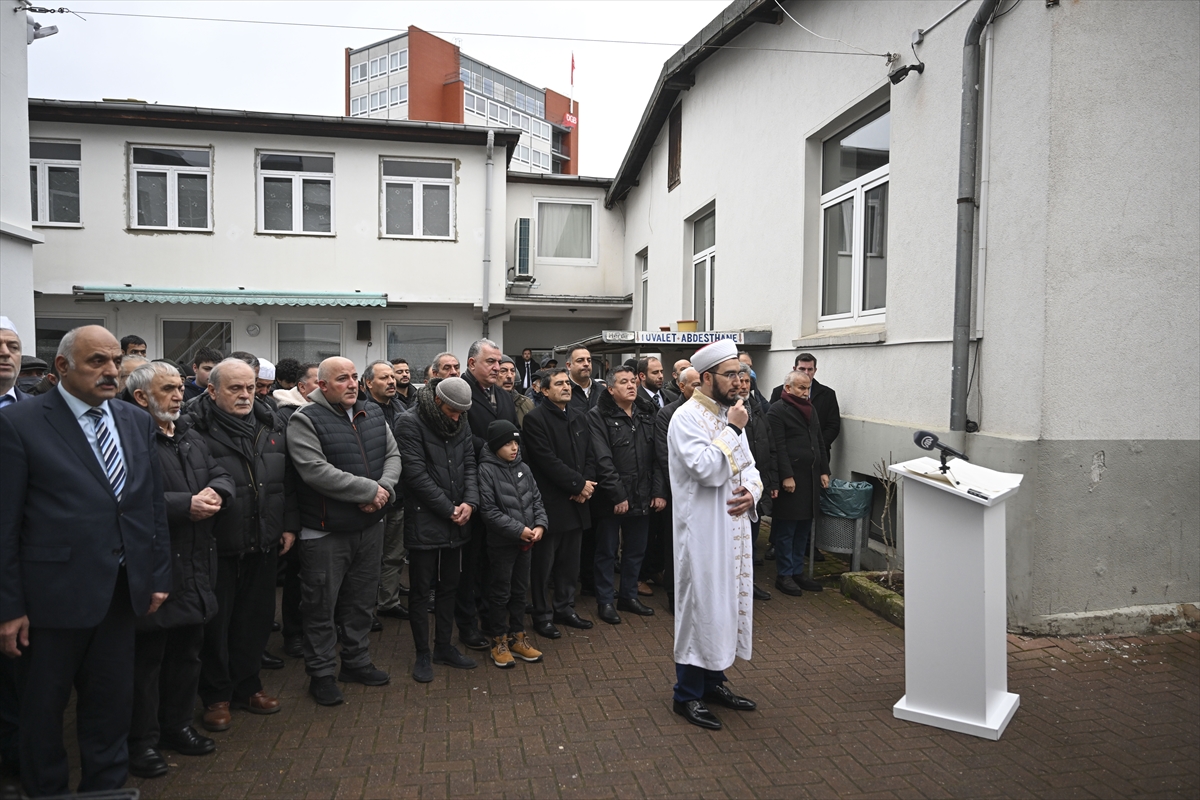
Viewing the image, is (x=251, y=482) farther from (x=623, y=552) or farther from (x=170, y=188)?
(x=170, y=188)

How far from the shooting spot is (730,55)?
10.8m

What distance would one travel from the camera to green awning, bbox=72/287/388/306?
14438 mm

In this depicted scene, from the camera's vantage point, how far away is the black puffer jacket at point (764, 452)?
6.64 m

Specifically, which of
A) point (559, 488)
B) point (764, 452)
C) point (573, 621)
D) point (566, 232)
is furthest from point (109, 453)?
point (566, 232)

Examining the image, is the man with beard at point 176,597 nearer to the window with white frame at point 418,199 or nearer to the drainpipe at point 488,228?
the drainpipe at point 488,228

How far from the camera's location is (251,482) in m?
4.18

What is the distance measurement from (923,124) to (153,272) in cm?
1396

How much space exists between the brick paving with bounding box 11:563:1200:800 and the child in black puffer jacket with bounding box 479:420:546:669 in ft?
0.76

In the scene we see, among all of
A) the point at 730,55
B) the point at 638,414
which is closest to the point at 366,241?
the point at 730,55

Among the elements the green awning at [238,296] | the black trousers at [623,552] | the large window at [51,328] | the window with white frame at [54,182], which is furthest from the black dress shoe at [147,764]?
the window with white frame at [54,182]

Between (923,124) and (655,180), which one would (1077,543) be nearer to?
(923,124)

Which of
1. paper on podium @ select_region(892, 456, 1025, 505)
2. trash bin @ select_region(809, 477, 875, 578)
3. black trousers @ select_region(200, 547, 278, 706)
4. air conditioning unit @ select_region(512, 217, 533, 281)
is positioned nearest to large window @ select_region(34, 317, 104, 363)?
air conditioning unit @ select_region(512, 217, 533, 281)

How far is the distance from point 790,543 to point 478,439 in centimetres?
300

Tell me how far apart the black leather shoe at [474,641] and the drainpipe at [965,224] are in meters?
3.75
